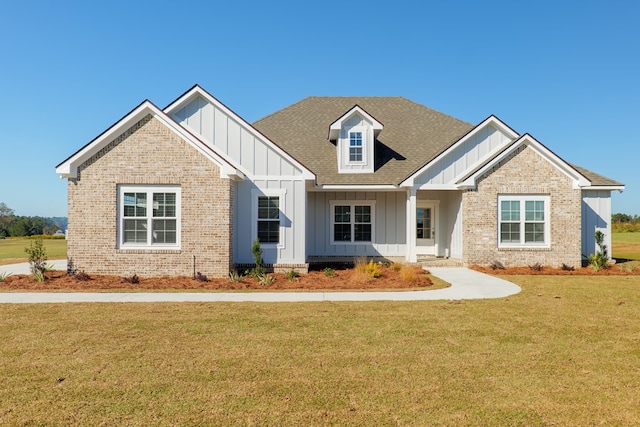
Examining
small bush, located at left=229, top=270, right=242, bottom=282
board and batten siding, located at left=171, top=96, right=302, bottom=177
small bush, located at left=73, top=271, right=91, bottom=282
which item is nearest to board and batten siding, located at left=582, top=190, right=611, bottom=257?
board and batten siding, located at left=171, top=96, right=302, bottom=177

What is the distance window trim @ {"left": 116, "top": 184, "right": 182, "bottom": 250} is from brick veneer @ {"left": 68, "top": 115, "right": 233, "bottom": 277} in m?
0.14

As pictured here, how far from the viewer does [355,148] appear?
17.8 m

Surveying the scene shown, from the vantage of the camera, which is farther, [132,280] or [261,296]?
[132,280]

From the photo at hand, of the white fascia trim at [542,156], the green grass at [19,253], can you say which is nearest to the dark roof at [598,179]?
the white fascia trim at [542,156]

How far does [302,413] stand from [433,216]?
635 inches

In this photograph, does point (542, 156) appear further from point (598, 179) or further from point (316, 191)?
point (316, 191)

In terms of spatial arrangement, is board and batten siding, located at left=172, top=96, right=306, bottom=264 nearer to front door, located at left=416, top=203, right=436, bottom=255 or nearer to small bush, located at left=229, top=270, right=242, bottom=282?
small bush, located at left=229, top=270, right=242, bottom=282

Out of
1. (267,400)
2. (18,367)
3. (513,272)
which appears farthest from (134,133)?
(513,272)

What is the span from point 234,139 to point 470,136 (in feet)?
33.2

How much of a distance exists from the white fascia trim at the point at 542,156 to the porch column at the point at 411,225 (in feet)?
6.78

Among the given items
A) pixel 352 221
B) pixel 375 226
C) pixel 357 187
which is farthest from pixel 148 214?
pixel 375 226

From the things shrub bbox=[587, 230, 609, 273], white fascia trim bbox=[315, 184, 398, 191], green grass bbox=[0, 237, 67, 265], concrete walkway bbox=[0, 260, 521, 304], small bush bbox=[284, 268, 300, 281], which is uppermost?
white fascia trim bbox=[315, 184, 398, 191]

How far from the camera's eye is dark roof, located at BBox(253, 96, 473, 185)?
17.6 m

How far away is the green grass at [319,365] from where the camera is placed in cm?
395
